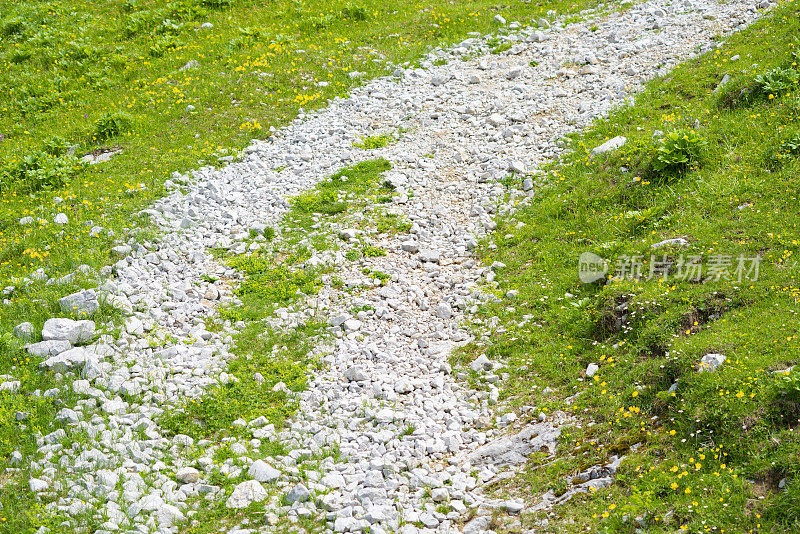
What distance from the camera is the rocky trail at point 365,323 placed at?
8.36m

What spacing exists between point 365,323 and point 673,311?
5164 millimetres

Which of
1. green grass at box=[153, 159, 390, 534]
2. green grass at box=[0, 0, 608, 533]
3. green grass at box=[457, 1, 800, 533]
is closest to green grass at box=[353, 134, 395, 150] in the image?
green grass at box=[153, 159, 390, 534]

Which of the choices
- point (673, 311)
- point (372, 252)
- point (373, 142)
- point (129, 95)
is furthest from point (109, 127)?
point (673, 311)

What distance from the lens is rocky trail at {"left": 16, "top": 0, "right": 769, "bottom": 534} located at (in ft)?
27.4

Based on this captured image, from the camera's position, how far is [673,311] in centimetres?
958

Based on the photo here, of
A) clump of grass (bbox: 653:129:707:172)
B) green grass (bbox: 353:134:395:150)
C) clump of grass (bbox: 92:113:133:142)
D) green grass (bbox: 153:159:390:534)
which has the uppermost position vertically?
clump of grass (bbox: 92:113:133:142)

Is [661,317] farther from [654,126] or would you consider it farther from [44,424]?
[44,424]

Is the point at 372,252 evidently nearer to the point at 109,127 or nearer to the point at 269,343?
the point at 269,343

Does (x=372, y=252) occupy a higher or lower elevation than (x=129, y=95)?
lower

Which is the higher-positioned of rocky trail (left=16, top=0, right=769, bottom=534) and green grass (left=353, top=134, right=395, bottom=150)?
green grass (left=353, top=134, right=395, bottom=150)

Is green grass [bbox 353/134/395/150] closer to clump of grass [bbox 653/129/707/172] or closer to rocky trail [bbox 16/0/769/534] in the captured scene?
rocky trail [bbox 16/0/769/534]

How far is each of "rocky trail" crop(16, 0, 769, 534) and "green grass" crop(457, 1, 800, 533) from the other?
521 mm

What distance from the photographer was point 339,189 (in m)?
15.5

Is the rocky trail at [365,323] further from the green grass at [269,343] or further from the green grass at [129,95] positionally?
the green grass at [129,95]
